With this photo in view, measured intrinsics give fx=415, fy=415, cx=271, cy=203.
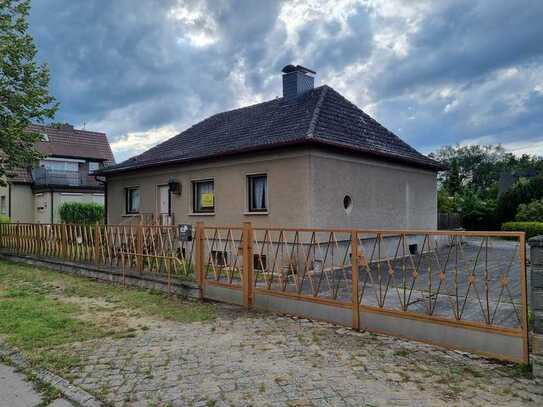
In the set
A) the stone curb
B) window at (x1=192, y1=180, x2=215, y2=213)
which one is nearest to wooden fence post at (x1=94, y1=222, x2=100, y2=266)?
window at (x1=192, y1=180, x2=215, y2=213)

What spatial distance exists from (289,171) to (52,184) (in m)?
22.3

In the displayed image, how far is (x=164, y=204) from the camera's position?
14883 millimetres

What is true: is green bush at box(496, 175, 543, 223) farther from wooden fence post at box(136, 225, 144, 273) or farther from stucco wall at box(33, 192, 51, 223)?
stucco wall at box(33, 192, 51, 223)

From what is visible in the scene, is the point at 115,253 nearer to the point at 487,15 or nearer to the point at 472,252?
the point at 487,15

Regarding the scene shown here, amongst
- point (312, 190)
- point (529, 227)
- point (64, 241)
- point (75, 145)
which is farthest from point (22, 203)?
point (529, 227)

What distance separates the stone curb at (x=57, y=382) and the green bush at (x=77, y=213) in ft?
74.0

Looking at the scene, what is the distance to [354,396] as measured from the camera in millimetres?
3615

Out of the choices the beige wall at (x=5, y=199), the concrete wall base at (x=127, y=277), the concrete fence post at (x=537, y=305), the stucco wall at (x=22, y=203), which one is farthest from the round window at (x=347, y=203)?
the beige wall at (x=5, y=199)

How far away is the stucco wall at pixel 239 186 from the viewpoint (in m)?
10.7

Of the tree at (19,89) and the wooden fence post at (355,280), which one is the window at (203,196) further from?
the wooden fence post at (355,280)

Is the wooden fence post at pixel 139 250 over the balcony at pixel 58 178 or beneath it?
beneath

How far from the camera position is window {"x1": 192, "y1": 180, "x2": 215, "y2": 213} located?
13133 millimetres

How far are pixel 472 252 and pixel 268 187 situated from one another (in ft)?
25.1

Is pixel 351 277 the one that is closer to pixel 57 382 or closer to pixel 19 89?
pixel 57 382
